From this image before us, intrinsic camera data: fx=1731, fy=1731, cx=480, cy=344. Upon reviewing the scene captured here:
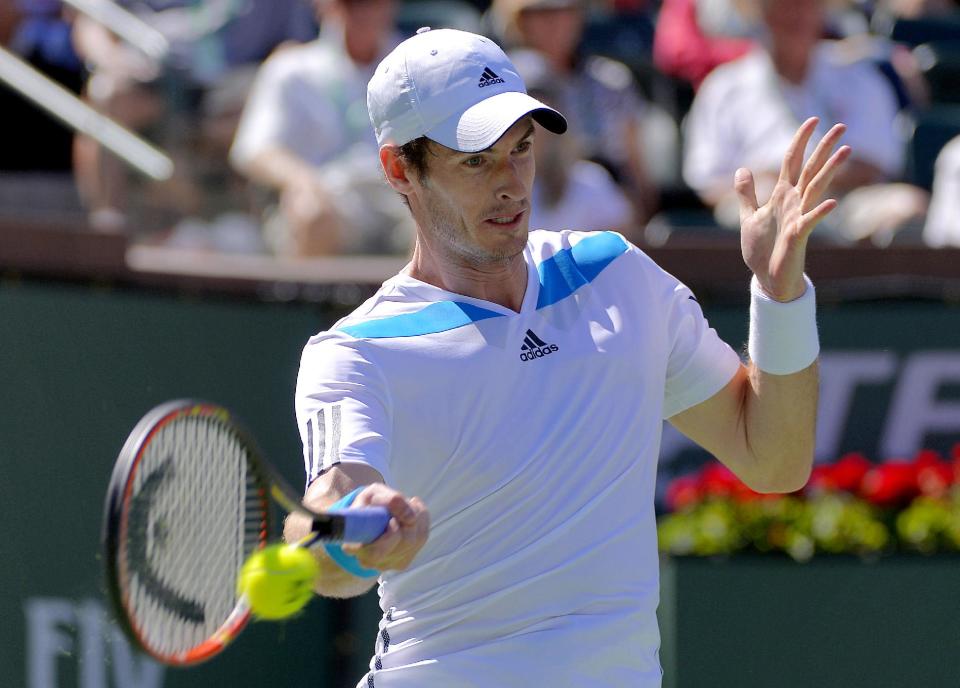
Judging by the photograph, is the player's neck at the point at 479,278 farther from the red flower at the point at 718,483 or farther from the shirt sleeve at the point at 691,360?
the red flower at the point at 718,483

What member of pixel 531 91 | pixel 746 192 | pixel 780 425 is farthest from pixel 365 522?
pixel 531 91

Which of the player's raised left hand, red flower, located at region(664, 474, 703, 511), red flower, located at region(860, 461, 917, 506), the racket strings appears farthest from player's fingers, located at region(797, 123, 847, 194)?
red flower, located at region(860, 461, 917, 506)

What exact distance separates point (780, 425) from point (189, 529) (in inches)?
44.0

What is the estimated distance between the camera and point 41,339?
575cm

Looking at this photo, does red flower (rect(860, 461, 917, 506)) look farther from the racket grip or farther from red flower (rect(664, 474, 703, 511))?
the racket grip

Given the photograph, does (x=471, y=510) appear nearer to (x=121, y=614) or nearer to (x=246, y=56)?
(x=121, y=614)

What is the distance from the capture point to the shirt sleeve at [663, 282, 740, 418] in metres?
3.35

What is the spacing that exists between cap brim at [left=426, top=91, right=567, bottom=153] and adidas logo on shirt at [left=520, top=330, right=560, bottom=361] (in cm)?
36

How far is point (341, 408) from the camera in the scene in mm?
2949

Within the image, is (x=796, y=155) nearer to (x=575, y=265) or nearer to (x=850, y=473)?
(x=575, y=265)

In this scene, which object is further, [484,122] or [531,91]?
[531,91]

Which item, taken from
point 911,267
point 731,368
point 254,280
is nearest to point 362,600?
point 254,280

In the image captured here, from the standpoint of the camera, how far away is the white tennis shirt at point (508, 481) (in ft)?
10.1

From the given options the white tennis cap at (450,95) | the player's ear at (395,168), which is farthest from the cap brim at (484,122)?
the player's ear at (395,168)
